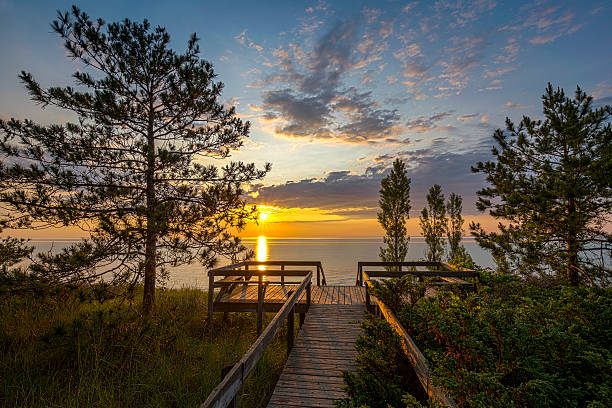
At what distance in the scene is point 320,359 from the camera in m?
5.22

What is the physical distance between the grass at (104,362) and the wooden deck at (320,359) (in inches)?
32.9

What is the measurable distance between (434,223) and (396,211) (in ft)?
12.2

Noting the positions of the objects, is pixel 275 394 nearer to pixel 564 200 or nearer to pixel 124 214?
pixel 124 214

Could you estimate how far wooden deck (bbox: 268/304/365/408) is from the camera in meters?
3.95

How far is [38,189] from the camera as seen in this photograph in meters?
6.05

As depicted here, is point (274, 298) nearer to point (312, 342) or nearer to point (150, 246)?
point (312, 342)

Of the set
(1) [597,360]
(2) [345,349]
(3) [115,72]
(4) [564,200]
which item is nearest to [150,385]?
(2) [345,349]

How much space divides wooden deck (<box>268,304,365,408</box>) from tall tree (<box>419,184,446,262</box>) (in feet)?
44.7

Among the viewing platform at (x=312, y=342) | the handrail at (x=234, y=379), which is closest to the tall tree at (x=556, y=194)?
the viewing platform at (x=312, y=342)

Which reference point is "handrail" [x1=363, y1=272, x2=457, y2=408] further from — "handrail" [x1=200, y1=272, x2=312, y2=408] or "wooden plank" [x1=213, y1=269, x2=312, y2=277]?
"wooden plank" [x1=213, y1=269, x2=312, y2=277]

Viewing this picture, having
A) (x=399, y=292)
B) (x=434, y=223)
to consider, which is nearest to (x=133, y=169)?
(x=399, y=292)

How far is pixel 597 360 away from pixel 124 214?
8.03 meters

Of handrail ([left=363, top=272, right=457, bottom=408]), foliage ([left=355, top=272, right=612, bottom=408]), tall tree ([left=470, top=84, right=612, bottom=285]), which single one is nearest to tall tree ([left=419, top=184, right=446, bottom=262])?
tall tree ([left=470, top=84, right=612, bottom=285])

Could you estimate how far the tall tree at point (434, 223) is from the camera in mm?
20062
